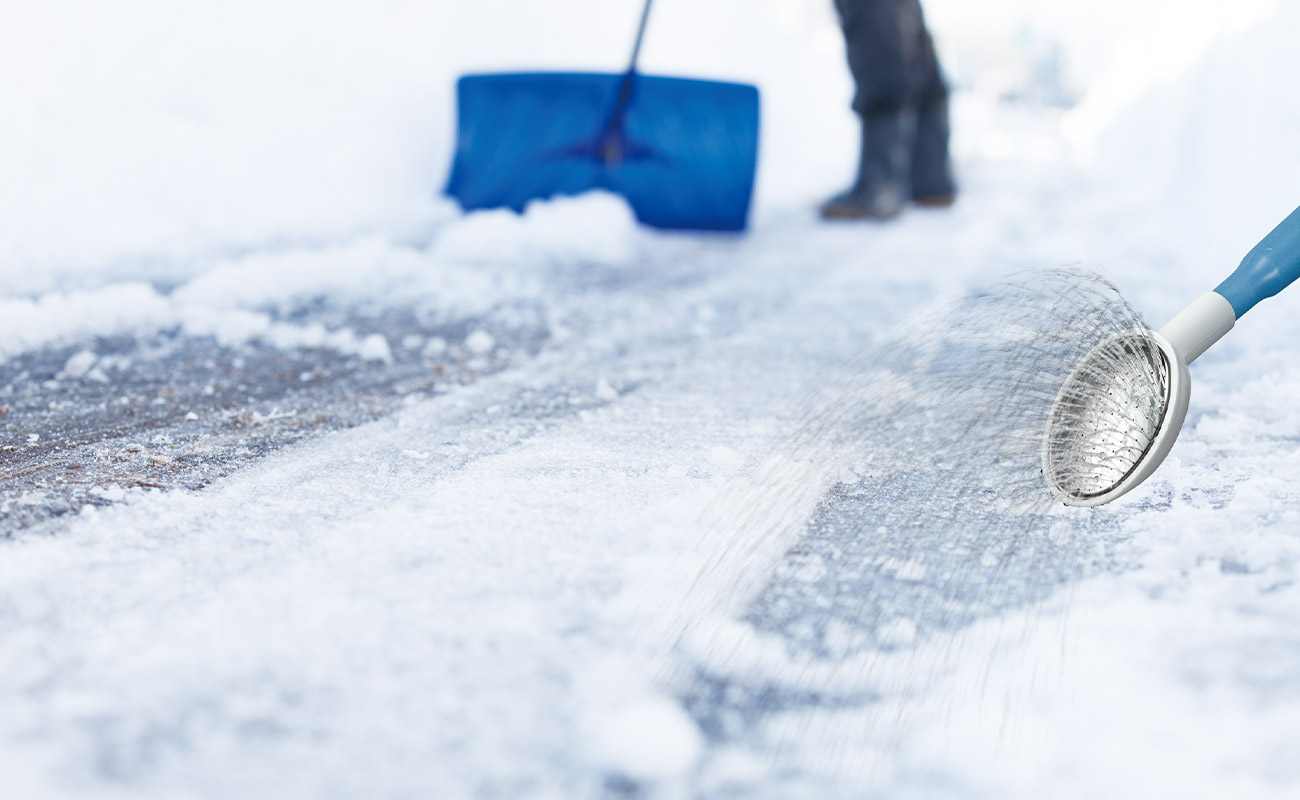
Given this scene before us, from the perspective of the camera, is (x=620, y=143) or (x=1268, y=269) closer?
(x=1268, y=269)

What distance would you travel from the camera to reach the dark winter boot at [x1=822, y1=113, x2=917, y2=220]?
2.88 meters

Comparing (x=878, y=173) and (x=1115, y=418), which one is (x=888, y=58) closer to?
(x=878, y=173)

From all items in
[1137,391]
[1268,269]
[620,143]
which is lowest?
[620,143]

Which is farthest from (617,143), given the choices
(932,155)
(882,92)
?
(932,155)

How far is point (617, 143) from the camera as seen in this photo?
8.41 ft

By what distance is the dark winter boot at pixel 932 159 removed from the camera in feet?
10.9

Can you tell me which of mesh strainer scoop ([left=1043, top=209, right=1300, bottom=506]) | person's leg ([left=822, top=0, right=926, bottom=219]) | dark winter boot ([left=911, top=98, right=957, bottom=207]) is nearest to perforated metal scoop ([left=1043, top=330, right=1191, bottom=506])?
mesh strainer scoop ([left=1043, top=209, right=1300, bottom=506])

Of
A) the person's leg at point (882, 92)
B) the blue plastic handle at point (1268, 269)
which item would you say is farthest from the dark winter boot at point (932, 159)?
the blue plastic handle at point (1268, 269)

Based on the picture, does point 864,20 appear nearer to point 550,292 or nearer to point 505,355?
point 550,292

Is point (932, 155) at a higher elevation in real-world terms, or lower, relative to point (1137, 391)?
lower

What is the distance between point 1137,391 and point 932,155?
2745 mm

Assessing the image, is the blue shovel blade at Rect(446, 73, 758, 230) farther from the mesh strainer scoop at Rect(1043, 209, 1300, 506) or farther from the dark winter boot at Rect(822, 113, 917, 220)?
the mesh strainer scoop at Rect(1043, 209, 1300, 506)

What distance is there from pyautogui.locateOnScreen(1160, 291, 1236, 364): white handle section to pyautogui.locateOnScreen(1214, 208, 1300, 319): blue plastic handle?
16 millimetres

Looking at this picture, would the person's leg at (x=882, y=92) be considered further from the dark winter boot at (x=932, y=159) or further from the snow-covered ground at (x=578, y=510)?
the snow-covered ground at (x=578, y=510)
